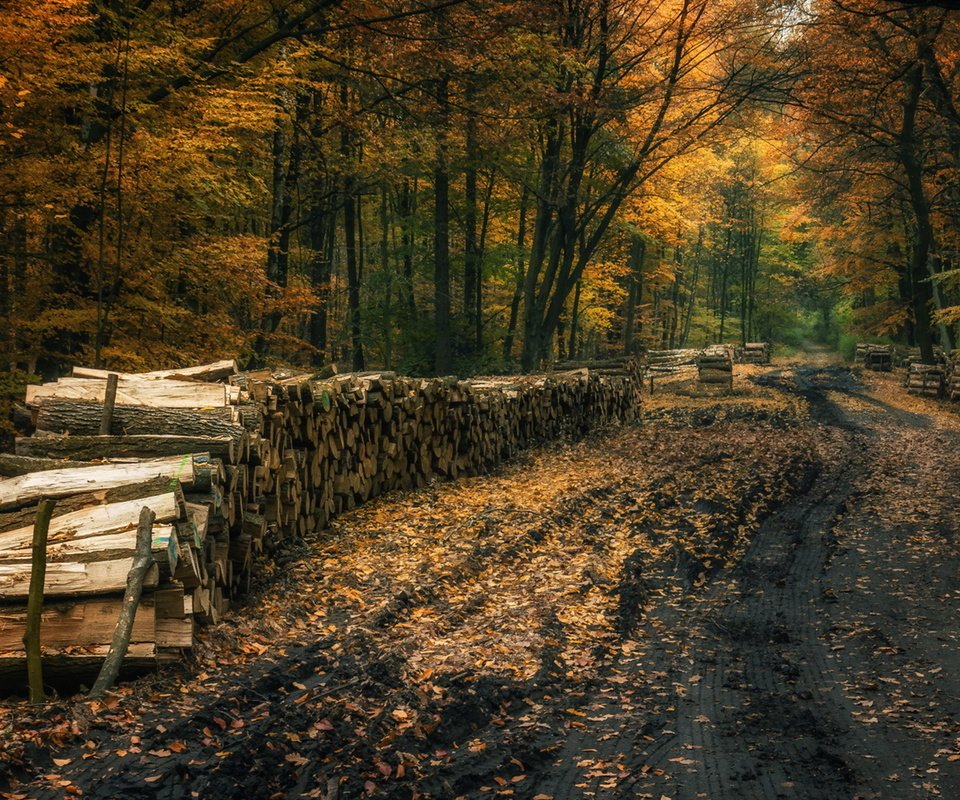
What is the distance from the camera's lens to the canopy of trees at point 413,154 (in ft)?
37.6

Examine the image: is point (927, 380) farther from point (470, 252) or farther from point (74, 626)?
point (74, 626)

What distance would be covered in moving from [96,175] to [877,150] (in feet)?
77.3

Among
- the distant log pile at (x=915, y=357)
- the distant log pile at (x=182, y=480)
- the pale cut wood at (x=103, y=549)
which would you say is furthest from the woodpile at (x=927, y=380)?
the pale cut wood at (x=103, y=549)

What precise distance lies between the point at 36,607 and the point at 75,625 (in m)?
0.36

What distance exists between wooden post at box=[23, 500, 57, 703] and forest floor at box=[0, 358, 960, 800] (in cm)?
14

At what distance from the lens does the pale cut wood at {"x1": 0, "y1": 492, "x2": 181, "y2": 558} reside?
5.23 meters

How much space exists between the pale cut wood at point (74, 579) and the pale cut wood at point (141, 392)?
2.19 meters

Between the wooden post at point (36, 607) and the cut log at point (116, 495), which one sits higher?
the cut log at point (116, 495)

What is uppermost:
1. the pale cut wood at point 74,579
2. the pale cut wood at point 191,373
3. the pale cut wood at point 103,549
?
the pale cut wood at point 191,373

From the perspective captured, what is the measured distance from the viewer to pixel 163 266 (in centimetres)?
1239

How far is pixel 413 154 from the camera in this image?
19266 mm

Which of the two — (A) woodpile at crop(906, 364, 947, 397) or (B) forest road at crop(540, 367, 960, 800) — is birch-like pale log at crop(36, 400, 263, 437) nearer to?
(B) forest road at crop(540, 367, 960, 800)

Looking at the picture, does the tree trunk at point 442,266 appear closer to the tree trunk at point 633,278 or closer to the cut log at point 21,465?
the tree trunk at point 633,278

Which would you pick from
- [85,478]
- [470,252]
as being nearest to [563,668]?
[85,478]
